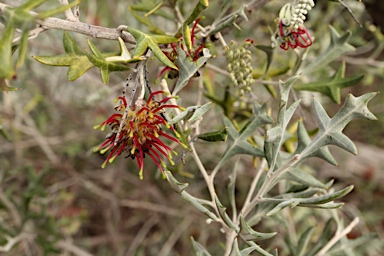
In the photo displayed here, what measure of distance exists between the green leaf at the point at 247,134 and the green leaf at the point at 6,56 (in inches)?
17.0

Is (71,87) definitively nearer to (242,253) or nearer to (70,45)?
(70,45)

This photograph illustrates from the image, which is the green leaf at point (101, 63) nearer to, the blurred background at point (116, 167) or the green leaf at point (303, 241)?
Result: the green leaf at point (303, 241)

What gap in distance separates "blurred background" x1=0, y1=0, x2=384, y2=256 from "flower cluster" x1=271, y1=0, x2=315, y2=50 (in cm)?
70

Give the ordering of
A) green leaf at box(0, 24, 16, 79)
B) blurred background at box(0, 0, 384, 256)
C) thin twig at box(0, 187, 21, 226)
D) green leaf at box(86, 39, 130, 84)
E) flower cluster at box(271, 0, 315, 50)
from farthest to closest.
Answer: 1. blurred background at box(0, 0, 384, 256)
2. thin twig at box(0, 187, 21, 226)
3. flower cluster at box(271, 0, 315, 50)
4. green leaf at box(86, 39, 130, 84)
5. green leaf at box(0, 24, 16, 79)

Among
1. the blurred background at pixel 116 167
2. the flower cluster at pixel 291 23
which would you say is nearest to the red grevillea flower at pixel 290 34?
the flower cluster at pixel 291 23

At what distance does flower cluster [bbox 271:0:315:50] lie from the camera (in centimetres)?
76

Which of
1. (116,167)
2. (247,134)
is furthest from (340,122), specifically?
(116,167)

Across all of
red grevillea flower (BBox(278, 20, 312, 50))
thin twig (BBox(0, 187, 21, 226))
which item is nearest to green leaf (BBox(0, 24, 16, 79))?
red grevillea flower (BBox(278, 20, 312, 50))

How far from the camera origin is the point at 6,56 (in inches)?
20.4

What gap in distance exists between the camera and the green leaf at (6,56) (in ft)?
1.62

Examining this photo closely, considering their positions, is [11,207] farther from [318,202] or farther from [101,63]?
[318,202]

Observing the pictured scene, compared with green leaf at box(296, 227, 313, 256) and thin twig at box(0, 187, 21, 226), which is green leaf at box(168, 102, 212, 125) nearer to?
green leaf at box(296, 227, 313, 256)

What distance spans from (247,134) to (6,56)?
46cm

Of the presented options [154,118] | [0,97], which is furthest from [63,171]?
[154,118]
